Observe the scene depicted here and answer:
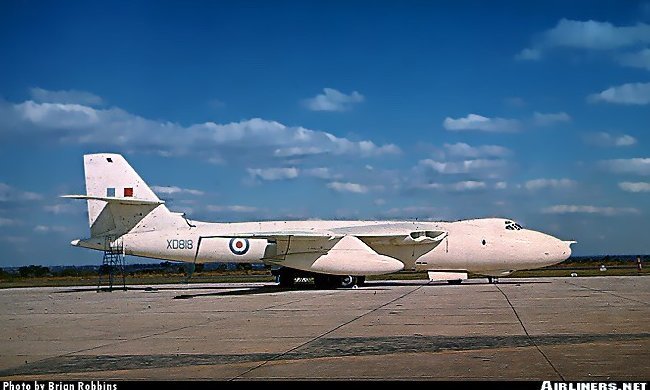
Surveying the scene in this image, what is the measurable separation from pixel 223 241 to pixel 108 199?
5.32m

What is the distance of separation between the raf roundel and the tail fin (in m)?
2.59

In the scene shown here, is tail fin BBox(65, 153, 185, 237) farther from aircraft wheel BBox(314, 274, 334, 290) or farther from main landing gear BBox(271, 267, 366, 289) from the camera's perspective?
aircraft wheel BBox(314, 274, 334, 290)

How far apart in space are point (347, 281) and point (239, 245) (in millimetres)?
5110

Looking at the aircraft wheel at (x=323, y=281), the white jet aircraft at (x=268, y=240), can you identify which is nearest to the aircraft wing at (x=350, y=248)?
the white jet aircraft at (x=268, y=240)

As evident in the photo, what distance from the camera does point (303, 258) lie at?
30.9 meters

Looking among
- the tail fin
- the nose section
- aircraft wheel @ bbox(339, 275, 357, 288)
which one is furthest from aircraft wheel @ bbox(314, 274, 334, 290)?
the nose section

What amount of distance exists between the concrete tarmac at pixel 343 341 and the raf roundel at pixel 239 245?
1108 centimetres

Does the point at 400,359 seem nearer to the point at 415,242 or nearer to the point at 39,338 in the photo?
the point at 39,338

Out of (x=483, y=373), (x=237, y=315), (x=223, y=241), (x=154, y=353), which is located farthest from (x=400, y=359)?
(x=223, y=241)

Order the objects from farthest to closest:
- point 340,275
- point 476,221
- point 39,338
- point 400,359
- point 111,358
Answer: point 476,221
point 340,275
point 39,338
point 111,358
point 400,359

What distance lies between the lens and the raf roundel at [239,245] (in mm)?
32125

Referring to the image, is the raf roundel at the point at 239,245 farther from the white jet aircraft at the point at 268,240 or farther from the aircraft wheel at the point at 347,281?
the aircraft wheel at the point at 347,281

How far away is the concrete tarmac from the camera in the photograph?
8.70 meters

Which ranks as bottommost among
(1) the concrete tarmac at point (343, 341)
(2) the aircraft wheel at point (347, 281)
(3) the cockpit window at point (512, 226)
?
(1) the concrete tarmac at point (343, 341)
